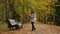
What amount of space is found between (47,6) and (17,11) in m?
17.0

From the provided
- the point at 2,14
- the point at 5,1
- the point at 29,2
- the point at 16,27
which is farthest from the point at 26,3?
the point at 16,27

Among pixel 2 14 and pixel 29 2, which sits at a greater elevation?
pixel 29 2

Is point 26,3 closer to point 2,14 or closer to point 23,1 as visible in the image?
point 23,1

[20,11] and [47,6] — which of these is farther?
[47,6]

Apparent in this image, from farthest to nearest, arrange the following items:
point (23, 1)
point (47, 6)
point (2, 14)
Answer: point (47, 6)
point (2, 14)
point (23, 1)

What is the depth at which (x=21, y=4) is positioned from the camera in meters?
38.7

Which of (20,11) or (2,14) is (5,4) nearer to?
(20,11)

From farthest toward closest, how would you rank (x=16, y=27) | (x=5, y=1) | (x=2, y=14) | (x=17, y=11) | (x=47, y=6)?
(x=47, y=6)
(x=2, y=14)
(x=17, y=11)
(x=5, y=1)
(x=16, y=27)

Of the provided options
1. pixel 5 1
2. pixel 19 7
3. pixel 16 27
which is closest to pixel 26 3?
pixel 19 7

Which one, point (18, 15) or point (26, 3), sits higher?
point (26, 3)

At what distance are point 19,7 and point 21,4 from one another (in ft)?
5.92

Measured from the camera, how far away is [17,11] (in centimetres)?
3984

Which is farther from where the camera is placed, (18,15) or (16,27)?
(18,15)

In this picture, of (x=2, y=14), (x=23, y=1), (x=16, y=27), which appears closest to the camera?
(x=16, y=27)
